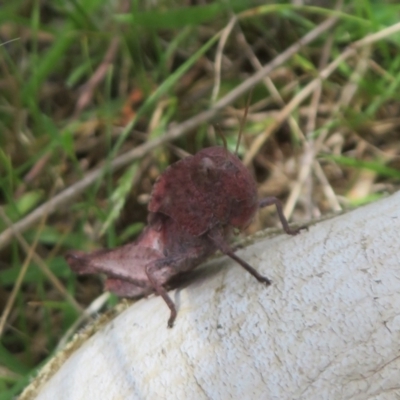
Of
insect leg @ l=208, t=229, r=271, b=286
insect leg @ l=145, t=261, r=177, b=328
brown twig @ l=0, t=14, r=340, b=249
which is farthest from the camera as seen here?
brown twig @ l=0, t=14, r=340, b=249

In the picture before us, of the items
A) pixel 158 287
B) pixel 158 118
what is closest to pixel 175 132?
pixel 158 118

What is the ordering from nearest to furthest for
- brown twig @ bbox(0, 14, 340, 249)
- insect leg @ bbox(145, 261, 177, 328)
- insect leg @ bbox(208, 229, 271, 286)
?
insect leg @ bbox(208, 229, 271, 286) → insect leg @ bbox(145, 261, 177, 328) → brown twig @ bbox(0, 14, 340, 249)

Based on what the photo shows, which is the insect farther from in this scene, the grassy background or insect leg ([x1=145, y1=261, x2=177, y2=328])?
the grassy background

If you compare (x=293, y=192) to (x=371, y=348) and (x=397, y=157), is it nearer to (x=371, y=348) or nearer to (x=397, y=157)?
(x=397, y=157)

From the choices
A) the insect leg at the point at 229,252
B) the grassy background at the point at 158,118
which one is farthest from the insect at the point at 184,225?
the grassy background at the point at 158,118

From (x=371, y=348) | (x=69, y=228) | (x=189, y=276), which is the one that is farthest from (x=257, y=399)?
(x=69, y=228)

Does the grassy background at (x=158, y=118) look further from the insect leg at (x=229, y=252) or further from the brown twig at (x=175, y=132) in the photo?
the insect leg at (x=229, y=252)

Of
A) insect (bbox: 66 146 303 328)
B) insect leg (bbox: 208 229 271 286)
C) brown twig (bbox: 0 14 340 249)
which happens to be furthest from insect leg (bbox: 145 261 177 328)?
brown twig (bbox: 0 14 340 249)
